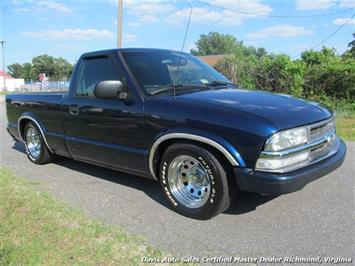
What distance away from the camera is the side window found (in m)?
4.79

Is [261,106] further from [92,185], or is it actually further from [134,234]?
[92,185]

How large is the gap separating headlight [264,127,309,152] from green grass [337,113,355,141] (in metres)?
5.01

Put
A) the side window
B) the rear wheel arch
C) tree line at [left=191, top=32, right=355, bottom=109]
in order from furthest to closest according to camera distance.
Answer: tree line at [left=191, top=32, right=355, bottom=109], the rear wheel arch, the side window

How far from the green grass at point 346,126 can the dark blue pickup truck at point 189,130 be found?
4.29 metres

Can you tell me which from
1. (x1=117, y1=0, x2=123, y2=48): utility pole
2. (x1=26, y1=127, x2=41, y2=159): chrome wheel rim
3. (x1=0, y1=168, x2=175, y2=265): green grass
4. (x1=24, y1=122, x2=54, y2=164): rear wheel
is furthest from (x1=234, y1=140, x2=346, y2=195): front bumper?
(x1=117, y1=0, x2=123, y2=48): utility pole

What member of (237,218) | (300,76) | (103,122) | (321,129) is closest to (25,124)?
(103,122)

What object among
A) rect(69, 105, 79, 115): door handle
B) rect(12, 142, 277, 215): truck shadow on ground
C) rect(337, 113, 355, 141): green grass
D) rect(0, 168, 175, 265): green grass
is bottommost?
rect(0, 168, 175, 265): green grass

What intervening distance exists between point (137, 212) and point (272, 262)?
164 cm

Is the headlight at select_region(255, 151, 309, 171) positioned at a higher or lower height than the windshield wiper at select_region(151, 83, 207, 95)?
lower

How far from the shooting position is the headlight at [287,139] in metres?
3.37

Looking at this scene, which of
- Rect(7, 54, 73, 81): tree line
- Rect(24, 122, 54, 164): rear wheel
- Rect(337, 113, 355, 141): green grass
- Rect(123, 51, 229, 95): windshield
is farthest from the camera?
Rect(7, 54, 73, 81): tree line

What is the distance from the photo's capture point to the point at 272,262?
3.10 metres

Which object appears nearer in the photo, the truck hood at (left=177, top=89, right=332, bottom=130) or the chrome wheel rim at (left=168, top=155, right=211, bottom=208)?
the truck hood at (left=177, top=89, right=332, bottom=130)

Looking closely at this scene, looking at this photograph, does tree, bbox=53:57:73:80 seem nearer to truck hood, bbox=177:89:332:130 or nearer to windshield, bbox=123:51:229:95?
windshield, bbox=123:51:229:95
